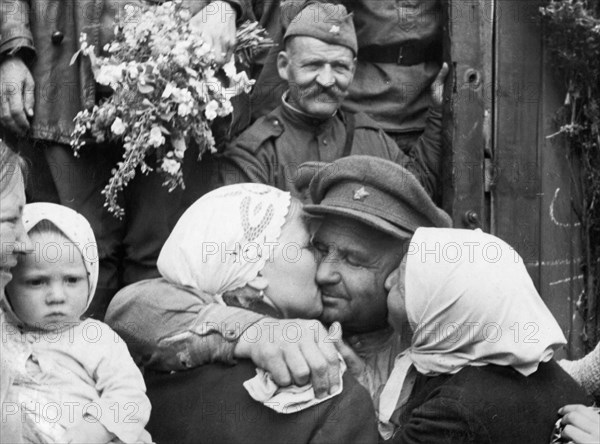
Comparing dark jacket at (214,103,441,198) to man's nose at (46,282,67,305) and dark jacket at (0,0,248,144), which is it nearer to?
dark jacket at (0,0,248,144)

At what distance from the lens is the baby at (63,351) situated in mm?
5152

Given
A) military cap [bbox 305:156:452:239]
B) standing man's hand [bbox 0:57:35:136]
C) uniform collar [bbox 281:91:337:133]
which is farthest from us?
uniform collar [bbox 281:91:337:133]

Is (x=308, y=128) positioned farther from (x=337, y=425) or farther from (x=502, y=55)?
(x=337, y=425)

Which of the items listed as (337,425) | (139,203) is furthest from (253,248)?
(139,203)

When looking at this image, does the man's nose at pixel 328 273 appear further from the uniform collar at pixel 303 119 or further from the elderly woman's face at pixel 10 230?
the uniform collar at pixel 303 119

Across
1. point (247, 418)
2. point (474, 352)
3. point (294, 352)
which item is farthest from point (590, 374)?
point (247, 418)

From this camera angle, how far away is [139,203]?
278 inches

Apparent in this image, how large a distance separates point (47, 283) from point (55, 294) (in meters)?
0.06

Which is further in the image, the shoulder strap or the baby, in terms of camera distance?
the shoulder strap

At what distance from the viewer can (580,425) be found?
5301 mm

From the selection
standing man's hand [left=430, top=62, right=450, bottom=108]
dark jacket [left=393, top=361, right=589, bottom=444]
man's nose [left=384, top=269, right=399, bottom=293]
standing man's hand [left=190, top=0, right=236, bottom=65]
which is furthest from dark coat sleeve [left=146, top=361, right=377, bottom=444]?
standing man's hand [left=430, top=62, right=450, bottom=108]

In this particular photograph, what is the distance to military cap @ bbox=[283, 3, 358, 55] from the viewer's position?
7.12m

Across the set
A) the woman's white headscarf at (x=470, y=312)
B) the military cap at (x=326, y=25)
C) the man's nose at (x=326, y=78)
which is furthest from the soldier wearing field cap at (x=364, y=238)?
the military cap at (x=326, y=25)

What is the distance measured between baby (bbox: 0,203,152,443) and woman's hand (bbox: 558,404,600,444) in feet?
4.82
